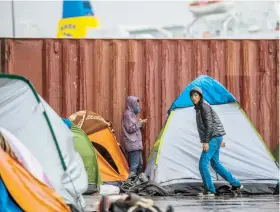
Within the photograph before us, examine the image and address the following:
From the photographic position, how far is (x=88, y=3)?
32.9 m

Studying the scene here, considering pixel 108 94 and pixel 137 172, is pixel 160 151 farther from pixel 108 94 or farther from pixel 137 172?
pixel 108 94

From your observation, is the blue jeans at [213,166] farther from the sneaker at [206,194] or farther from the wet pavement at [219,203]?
the wet pavement at [219,203]

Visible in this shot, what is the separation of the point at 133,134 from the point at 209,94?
158 cm

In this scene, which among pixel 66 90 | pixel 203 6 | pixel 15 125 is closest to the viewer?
pixel 15 125

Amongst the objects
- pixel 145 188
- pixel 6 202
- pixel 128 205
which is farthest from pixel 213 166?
pixel 128 205

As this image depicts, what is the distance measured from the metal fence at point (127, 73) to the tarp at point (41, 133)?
5197 millimetres

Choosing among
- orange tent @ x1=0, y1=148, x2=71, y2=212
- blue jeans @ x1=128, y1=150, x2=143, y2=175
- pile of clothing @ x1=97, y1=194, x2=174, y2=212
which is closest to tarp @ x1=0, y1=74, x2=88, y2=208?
orange tent @ x1=0, y1=148, x2=71, y2=212

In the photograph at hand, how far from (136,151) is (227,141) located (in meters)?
1.67

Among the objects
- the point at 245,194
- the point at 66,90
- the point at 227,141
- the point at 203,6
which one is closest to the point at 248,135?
the point at 227,141

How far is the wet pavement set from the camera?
10.1 metres

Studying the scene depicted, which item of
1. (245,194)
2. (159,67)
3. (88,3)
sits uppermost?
(88,3)

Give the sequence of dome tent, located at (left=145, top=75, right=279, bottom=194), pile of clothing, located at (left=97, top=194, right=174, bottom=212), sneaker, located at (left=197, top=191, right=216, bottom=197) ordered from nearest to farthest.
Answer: pile of clothing, located at (left=97, top=194, right=174, bottom=212), sneaker, located at (left=197, top=191, right=216, bottom=197), dome tent, located at (left=145, top=75, right=279, bottom=194)

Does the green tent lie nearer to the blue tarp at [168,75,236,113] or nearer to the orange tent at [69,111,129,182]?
the orange tent at [69,111,129,182]

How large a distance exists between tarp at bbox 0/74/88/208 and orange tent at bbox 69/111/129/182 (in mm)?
4008
